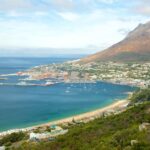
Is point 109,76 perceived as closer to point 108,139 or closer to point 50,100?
point 50,100

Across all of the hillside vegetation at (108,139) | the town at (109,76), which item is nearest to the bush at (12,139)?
the hillside vegetation at (108,139)

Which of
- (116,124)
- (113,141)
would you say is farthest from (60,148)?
(116,124)

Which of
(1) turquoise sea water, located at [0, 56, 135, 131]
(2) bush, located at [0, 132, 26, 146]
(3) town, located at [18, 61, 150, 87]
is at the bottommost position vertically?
(1) turquoise sea water, located at [0, 56, 135, 131]

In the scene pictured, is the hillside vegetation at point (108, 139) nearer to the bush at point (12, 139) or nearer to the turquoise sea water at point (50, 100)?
the bush at point (12, 139)

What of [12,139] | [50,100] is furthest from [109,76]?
[12,139]

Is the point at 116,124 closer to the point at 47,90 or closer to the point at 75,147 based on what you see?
the point at 75,147

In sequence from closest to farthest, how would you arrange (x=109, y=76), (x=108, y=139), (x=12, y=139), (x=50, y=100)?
(x=108, y=139)
(x=12, y=139)
(x=50, y=100)
(x=109, y=76)

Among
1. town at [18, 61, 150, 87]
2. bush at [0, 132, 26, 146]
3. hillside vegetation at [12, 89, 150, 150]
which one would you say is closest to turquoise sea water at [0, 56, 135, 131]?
town at [18, 61, 150, 87]

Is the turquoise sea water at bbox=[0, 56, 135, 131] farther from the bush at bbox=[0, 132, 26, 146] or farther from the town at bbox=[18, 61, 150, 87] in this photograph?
the bush at bbox=[0, 132, 26, 146]
